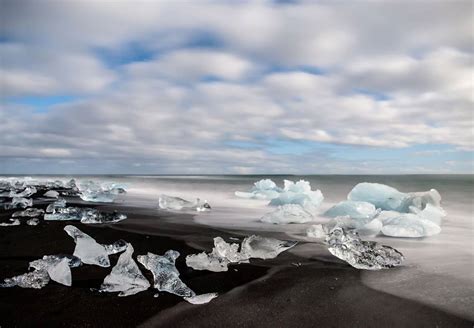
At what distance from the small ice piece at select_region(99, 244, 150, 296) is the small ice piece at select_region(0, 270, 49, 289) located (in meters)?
0.61

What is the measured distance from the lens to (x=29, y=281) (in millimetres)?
3275

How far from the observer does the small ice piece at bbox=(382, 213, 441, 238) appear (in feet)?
22.5

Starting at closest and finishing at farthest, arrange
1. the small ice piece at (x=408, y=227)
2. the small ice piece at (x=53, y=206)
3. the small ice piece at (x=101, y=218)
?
the small ice piece at (x=408, y=227)
the small ice piece at (x=101, y=218)
the small ice piece at (x=53, y=206)

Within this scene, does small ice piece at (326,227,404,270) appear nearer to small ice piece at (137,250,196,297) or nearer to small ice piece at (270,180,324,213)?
small ice piece at (137,250,196,297)

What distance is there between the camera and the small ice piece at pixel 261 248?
454 centimetres

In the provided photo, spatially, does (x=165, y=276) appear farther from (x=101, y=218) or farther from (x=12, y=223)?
(x=12, y=223)

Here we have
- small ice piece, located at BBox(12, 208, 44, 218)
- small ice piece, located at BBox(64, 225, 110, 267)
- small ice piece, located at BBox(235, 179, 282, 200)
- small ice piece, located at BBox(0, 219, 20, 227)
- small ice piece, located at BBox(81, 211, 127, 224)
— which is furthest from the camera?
small ice piece, located at BBox(235, 179, 282, 200)

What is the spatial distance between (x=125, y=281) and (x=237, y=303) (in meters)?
1.10

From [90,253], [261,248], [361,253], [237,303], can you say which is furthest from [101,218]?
[361,253]

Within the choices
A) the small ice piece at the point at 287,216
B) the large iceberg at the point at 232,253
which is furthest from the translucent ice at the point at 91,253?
the small ice piece at the point at 287,216

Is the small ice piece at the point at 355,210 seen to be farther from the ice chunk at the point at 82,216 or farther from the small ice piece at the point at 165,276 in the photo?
the small ice piece at the point at 165,276

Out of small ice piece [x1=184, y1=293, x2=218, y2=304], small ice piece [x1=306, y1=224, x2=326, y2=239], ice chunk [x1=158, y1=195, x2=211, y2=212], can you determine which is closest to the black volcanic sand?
small ice piece [x1=184, y1=293, x2=218, y2=304]

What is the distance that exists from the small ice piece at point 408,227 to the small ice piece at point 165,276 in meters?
4.97

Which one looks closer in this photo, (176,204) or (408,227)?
(408,227)
